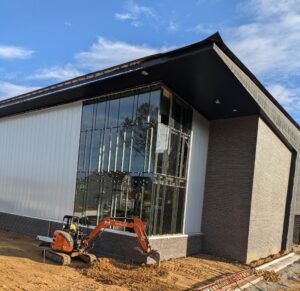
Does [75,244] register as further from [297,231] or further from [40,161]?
[297,231]

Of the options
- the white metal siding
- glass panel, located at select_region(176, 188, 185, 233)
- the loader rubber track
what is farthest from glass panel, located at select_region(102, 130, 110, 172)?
the loader rubber track

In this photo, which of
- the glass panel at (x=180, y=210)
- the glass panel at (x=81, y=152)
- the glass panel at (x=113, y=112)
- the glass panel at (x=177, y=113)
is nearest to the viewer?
the glass panel at (x=177, y=113)

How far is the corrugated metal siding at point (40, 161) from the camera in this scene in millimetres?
16047

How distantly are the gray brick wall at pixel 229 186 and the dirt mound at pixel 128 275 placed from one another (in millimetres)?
4194

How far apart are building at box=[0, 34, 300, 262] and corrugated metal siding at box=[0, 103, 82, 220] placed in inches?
2.3

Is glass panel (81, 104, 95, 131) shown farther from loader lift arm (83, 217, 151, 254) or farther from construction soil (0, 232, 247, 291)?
construction soil (0, 232, 247, 291)

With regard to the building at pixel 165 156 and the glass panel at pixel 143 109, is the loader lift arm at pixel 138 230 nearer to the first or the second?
the building at pixel 165 156

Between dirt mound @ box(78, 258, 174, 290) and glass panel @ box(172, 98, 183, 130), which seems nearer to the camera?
dirt mound @ box(78, 258, 174, 290)

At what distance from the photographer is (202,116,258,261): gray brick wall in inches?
583

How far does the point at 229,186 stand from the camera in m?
15.3

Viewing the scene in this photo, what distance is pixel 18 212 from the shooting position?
18219mm

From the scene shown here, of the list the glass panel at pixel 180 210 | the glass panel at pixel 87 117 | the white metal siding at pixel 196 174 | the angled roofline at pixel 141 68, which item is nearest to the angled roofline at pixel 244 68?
the angled roofline at pixel 141 68

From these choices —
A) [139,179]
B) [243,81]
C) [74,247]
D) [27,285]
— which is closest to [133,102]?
[139,179]

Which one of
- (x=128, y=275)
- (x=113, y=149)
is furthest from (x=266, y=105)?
(x=128, y=275)
